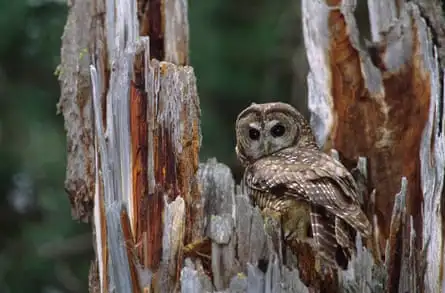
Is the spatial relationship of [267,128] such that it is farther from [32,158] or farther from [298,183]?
[32,158]

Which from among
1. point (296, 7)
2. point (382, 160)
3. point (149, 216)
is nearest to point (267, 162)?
point (382, 160)

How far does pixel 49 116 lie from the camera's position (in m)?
9.88

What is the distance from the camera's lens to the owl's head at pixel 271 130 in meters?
6.89

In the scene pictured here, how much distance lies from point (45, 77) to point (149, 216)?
4329mm

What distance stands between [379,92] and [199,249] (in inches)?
65.8

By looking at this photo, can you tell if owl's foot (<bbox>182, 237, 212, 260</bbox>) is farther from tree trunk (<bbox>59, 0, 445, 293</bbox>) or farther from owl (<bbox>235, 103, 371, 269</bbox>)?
owl (<bbox>235, 103, 371, 269</bbox>)

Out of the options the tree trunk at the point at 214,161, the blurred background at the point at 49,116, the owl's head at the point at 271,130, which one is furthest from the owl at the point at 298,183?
the blurred background at the point at 49,116

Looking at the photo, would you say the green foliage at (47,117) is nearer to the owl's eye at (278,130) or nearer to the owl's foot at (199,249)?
the owl's eye at (278,130)

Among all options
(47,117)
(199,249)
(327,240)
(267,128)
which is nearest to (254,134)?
(267,128)

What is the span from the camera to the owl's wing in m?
6.30

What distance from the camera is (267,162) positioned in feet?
22.3

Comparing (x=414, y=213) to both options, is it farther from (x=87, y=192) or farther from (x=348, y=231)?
(x=87, y=192)

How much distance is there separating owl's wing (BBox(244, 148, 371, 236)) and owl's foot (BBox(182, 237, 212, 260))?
77 centimetres

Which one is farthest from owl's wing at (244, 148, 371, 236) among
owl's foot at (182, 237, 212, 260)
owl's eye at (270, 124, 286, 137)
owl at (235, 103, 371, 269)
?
owl's foot at (182, 237, 212, 260)
